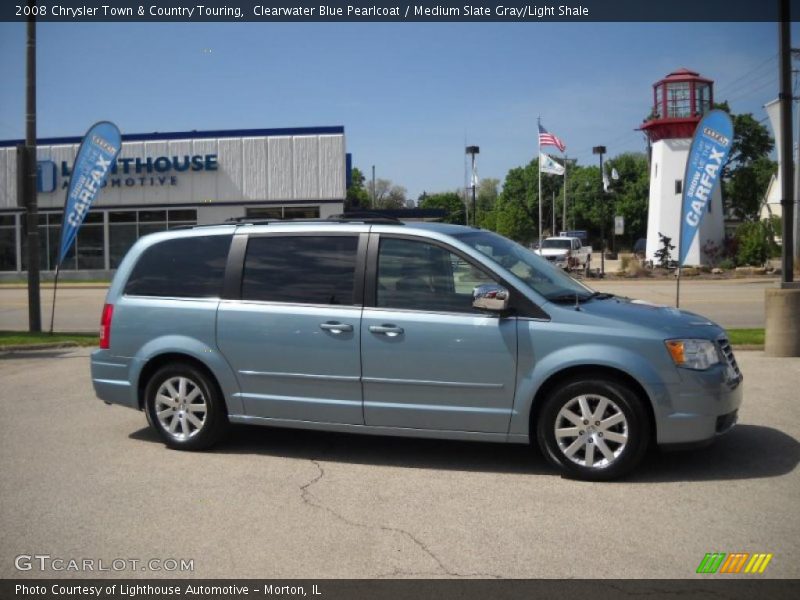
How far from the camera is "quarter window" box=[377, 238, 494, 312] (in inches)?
242

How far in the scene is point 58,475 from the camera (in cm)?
620

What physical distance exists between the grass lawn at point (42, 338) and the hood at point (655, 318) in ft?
33.8

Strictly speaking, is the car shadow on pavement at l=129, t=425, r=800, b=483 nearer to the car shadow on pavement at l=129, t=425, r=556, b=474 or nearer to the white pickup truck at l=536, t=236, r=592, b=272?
the car shadow on pavement at l=129, t=425, r=556, b=474

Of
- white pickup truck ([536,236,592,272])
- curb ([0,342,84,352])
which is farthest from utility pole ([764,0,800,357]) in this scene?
white pickup truck ([536,236,592,272])

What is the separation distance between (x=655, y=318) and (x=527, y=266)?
1.11 metres

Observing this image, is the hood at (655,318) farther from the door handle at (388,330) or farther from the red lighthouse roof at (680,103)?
the red lighthouse roof at (680,103)

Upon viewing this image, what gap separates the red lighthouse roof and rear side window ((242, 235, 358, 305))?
35.9 m

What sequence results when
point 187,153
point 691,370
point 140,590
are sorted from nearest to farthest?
point 140,590, point 691,370, point 187,153

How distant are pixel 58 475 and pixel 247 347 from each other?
1710 millimetres

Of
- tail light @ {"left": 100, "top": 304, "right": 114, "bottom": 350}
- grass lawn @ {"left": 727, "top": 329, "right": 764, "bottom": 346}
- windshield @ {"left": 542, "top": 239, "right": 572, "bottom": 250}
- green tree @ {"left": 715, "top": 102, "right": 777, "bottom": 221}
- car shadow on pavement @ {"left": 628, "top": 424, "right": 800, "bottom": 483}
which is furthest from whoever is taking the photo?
green tree @ {"left": 715, "top": 102, "right": 777, "bottom": 221}

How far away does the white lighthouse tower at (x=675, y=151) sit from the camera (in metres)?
38.9

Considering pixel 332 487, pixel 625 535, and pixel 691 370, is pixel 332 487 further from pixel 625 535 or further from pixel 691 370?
pixel 691 370
